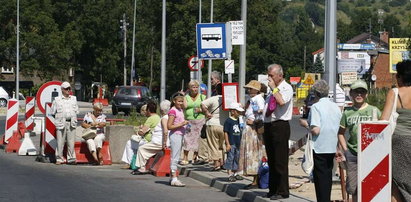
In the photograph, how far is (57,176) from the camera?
17.8m

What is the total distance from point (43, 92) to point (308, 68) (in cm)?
13795

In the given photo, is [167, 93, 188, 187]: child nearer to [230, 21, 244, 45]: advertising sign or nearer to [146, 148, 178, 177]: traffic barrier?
[146, 148, 178, 177]: traffic barrier

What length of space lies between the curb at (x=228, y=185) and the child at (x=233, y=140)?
0.68ft

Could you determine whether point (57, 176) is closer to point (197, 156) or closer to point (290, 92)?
point (197, 156)

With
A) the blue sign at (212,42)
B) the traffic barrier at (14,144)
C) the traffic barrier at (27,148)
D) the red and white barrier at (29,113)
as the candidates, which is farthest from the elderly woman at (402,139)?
the red and white barrier at (29,113)

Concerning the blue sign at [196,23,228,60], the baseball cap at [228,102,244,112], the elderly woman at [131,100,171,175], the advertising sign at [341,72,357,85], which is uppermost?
the blue sign at [196,23,228,60]

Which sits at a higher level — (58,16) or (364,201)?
(58,16)

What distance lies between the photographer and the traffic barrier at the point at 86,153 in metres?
21.2

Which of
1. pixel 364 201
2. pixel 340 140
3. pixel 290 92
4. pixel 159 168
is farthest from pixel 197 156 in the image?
pixel 364 201

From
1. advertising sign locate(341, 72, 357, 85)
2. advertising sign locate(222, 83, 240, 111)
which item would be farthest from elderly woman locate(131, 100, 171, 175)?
advertising sign locate(341, 72, 357, 85)

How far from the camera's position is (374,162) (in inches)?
371

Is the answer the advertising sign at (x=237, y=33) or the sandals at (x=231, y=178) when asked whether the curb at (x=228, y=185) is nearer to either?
the sandals at (x=231, y=178)

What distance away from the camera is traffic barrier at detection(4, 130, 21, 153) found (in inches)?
974

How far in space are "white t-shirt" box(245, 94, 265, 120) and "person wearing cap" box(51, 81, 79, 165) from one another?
599 centimetres
